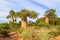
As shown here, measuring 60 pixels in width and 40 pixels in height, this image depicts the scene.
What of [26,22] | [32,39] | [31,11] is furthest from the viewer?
[26,22]

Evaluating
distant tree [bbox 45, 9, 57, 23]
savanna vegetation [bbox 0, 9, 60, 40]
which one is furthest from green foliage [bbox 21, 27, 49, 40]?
distant tree [bbox 45, 9, 57, 23]

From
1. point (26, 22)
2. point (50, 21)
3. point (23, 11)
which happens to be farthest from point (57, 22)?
Answer: point (23, 11)

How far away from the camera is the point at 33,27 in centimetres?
2123

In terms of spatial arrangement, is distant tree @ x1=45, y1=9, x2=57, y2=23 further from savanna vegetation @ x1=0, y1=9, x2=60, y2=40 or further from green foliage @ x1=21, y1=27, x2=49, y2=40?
green foliage @ x1=21, y1=27, x2=49, y2=40

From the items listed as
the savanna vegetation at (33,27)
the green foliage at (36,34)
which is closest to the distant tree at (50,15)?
the savanna vegetation at (33,27)

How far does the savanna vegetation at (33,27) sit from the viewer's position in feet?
63.5

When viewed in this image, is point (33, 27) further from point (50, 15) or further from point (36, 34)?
point (50, 15)

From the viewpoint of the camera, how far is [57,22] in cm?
5406

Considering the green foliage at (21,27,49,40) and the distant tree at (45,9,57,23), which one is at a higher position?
the distant tree at (45,9,57,23)

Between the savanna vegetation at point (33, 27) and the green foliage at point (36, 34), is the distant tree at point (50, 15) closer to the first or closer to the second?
the savanna vegetation at point (33, 27)

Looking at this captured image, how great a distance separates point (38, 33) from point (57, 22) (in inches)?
1408

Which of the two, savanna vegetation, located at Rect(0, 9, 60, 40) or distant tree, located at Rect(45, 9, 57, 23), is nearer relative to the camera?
savanna vegetation, located at Rect(0, 9, 60, 40)

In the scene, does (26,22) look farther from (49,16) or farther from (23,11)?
(49,16)

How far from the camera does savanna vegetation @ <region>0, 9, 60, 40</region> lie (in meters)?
19.3
